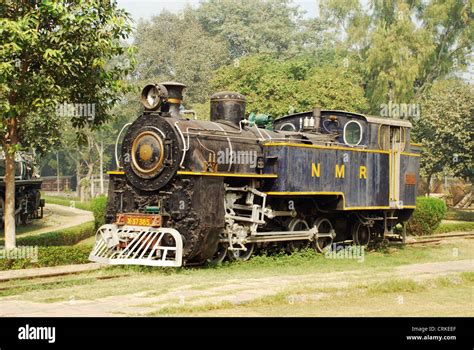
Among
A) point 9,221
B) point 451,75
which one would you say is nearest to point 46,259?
point 9,221

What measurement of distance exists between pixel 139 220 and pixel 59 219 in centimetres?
1700

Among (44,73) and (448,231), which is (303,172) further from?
(448,231)

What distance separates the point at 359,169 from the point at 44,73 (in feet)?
26.1

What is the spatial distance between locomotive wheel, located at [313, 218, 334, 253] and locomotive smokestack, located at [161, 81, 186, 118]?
494 cm

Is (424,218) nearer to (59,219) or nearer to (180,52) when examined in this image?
(59,219)

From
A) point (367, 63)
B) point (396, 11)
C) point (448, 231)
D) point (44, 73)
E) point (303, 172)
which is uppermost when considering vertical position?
point (396, 11)

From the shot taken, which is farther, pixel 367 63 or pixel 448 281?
pixel 367 63

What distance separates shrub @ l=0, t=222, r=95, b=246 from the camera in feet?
63.1

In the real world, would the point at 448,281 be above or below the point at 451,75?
below

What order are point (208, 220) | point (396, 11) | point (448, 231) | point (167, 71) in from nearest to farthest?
1. point (208, 220)
2. point (448, 231)
3. point (396, 11)
4. point (167, 71)

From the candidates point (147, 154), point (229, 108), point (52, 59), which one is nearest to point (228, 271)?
point (147, 154)

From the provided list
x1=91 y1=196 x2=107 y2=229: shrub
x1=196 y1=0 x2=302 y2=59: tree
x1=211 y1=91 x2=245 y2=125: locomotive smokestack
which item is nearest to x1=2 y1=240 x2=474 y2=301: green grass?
x1=211 y1=91 x2=245 y2=125: locomotive smokestack

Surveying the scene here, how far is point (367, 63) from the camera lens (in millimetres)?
43938

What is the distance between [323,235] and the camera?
1817 centimetres
